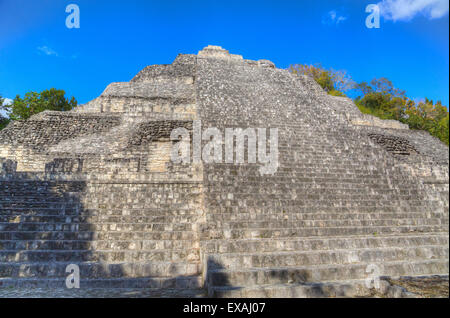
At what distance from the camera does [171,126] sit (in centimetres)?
891

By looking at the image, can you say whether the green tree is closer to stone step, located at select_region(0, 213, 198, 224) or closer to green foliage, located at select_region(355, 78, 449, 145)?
green foliage, located at select_region(355, 78, 449, 145)

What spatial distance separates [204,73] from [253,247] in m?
10.3

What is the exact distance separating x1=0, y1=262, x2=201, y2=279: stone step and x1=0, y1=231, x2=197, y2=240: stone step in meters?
0.64

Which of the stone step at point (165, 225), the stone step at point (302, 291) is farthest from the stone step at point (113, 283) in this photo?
the stone step at point (165, 225)

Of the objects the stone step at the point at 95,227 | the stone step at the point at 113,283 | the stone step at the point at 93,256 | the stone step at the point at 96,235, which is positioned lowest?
the stone step at the point at 113,283

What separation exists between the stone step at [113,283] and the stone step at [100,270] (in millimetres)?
138

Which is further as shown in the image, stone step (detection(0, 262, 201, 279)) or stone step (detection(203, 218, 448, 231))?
stone step (detection(203, 218, 448, 231))

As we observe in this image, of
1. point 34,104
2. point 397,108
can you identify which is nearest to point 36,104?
point 34,104

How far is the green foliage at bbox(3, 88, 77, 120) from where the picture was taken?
1611 centimetres

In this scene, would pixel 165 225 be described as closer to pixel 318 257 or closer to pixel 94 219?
pixel 94 219

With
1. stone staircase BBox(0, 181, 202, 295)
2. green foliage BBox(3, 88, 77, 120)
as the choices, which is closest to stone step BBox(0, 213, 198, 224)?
stone staircase BBox(0, 181, 202, 295)

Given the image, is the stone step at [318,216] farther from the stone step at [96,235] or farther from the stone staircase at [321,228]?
the stone step at [96,235]

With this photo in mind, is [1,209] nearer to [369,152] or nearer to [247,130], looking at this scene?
[247,130]

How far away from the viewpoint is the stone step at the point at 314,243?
4383 mm
